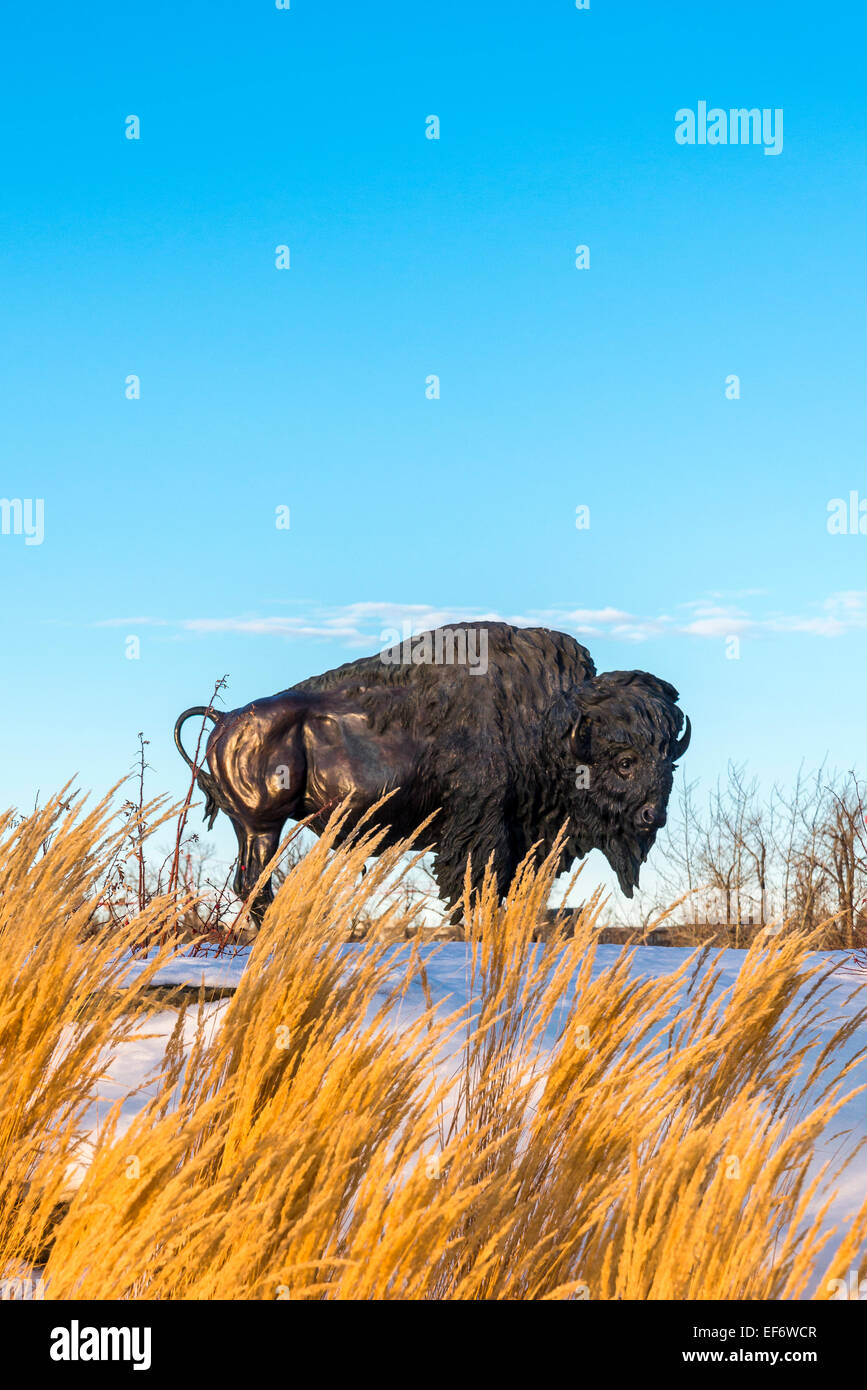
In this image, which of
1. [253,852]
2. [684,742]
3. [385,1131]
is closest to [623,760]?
[684,742]

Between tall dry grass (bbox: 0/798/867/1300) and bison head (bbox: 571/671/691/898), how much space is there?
9.63 feet

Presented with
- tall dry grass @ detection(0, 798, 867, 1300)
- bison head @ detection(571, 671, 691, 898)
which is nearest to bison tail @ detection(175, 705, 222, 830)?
bison head @ detection(571, 671, 691, 898)

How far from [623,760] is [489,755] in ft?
2.46

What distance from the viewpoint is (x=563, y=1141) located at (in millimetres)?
2434

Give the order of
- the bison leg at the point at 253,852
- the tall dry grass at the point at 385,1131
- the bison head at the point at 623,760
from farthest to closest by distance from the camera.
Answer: the bison leg at the point at 253,852 → the bison head at the point at 623,760 → the tall dry grass at the point at 385,1131

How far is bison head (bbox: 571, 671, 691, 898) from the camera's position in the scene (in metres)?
6.45

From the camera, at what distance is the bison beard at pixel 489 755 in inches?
254

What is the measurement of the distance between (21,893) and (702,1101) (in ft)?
6.00

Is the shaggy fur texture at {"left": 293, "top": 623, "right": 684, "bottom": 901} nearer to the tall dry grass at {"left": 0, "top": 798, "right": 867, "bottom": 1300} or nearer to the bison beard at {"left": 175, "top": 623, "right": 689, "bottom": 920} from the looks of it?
the bison beard at {"left": 175, "top": 623, "right": 689, "bottom": 920}

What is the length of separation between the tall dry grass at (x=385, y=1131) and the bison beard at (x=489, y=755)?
9.64 feet

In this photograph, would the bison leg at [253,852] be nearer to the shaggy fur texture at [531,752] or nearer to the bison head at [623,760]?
the shaggy fur texture at [531,752]

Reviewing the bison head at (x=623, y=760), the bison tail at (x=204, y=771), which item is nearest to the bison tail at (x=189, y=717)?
the bison tail at (x=204, y=771)

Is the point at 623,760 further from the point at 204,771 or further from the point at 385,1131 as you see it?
the point at 385,1131
